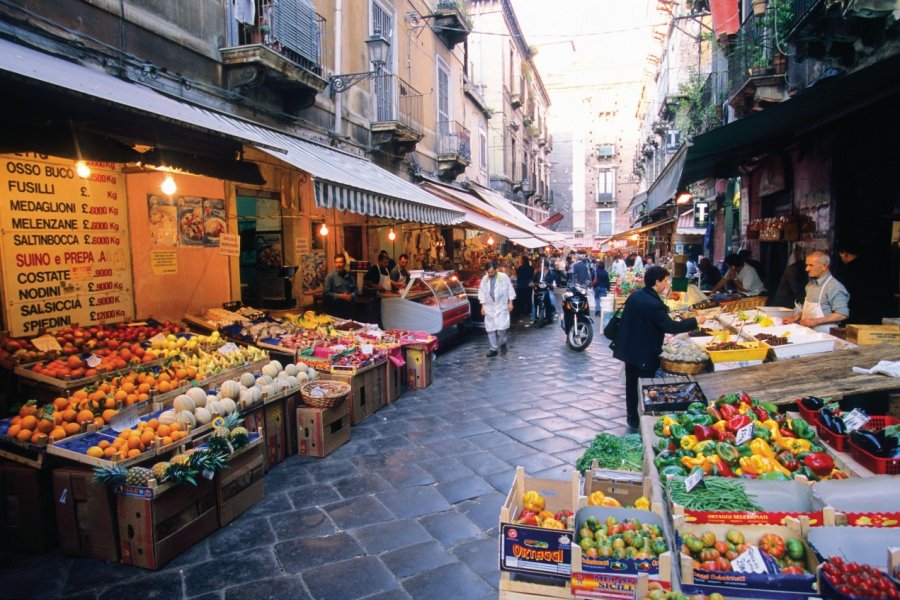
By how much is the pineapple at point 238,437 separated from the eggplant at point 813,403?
384 cm

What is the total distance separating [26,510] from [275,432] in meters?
1.79

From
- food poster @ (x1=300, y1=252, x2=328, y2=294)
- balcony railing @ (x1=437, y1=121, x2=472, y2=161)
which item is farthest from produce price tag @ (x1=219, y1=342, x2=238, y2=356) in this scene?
balcony railing @ (x1=437, y1=121, x2=472, y2=161)

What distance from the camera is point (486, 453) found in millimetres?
4914

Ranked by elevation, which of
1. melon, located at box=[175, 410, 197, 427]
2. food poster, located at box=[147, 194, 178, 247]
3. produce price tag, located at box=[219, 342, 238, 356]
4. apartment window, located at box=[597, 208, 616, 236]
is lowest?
melon, located at box=[175, 410, 197, 427]

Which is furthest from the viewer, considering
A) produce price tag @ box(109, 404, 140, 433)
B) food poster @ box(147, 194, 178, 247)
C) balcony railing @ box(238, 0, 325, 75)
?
balcony railing @ box(238, 0, 325, 75)

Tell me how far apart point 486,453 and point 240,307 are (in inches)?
168

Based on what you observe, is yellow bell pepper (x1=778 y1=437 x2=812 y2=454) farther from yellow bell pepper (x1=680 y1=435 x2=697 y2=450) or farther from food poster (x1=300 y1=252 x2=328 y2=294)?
food poster (x1=300 y1=252 x2=328 y2=294)

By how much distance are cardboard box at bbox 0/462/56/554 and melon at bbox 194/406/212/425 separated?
3.10 ft

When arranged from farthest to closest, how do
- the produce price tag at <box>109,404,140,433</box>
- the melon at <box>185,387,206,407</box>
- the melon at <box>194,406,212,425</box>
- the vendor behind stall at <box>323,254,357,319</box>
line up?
1. the vendor behind stall at <box>323,254,357,319</box>
2. the melon at <box>185,387,206,407</box>
3. the melon at <box>194,406,212,425</box>
4. the produce price tag at <box>109,404,140,433</box>

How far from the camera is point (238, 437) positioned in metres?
3.88

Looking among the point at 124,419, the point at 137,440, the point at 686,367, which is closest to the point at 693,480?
the point at 686,367

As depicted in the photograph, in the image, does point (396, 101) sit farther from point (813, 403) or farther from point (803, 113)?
point (813, 403)

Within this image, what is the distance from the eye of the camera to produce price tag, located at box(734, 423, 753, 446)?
3.04 m

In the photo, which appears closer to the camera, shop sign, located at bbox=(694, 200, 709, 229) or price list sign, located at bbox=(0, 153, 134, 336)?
price list sign, located at bbox=(0, 153, 134, 336)
